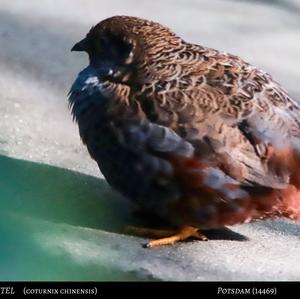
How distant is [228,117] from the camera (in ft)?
14.4

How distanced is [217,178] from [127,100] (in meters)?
0.53

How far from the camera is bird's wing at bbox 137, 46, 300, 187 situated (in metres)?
4.33

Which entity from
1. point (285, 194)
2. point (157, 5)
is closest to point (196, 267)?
point (285, 194)

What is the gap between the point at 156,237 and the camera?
455cm

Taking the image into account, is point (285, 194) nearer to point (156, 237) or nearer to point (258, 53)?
point (156, 237)

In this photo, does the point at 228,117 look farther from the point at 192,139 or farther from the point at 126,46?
the point at 126,46

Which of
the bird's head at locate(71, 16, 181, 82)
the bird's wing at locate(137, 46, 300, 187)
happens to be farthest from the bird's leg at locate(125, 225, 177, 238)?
the bird's head at locate(71, 16, 181, 82)

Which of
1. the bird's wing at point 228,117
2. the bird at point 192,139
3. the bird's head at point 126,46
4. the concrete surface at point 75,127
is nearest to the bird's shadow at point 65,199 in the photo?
the concrete surface at point 75,127

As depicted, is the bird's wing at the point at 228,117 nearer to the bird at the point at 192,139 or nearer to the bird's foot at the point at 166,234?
the bird at the point at 192,139

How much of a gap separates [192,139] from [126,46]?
63 cm

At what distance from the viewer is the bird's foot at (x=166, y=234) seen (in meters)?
4.50

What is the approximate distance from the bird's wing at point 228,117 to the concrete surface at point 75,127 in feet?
1.33

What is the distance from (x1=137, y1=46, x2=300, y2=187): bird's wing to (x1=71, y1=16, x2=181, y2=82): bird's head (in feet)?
0.46

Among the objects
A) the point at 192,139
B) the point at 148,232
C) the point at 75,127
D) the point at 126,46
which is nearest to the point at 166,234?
the point at 148,232
